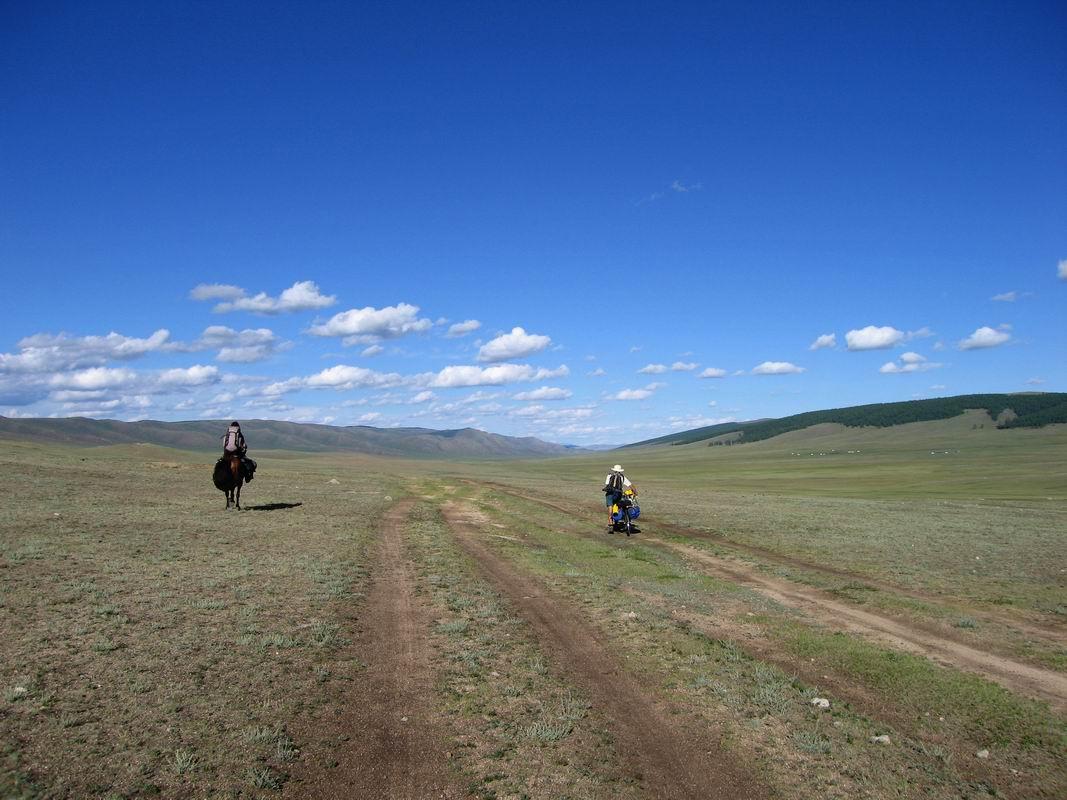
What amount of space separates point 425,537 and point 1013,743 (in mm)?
17914

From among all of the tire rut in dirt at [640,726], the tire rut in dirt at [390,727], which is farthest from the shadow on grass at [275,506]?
the tire rut in dirt at [640,726]

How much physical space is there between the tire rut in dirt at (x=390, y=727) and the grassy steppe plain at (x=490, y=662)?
0.68ft

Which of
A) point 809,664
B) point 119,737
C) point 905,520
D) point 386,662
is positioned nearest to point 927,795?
point 809,664

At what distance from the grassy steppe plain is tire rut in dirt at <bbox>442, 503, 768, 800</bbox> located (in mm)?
197

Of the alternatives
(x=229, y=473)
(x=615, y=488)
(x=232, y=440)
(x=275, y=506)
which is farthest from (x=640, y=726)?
(x=275, y=506)

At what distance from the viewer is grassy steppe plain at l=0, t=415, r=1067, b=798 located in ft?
21.8

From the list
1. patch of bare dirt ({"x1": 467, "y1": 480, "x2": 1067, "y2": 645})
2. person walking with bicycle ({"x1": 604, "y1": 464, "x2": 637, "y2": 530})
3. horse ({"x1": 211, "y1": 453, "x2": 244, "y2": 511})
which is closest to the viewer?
patch of bare dirt ({"x1": 467, "y1": 480, "x2": 1067, "y2": 645})

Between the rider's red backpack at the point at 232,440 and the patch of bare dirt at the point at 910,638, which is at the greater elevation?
the rider's red backpack at the point at 232,440

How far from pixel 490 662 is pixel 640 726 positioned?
2690 mm

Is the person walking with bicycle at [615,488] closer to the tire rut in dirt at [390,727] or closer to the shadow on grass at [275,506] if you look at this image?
the shadow on grass at [275,506]

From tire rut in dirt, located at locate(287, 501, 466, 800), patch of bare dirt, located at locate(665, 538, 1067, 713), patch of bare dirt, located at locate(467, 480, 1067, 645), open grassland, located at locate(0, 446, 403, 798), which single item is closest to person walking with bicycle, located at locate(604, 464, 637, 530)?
patch of bare dirt, located at locate(467, 480, 1067, 645)

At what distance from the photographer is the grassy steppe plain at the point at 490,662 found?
665cm

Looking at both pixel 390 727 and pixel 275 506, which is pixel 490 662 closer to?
pixel 390 727

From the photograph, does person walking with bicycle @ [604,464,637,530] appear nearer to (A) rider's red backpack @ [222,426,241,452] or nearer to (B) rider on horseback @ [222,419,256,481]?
(B) rider on horseback @ [222,419,256,481]
